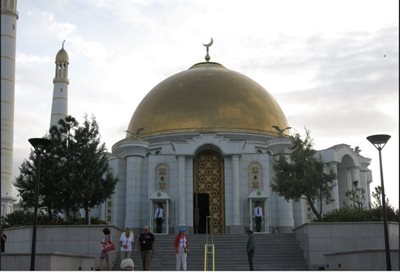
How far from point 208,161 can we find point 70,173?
40.6 feet

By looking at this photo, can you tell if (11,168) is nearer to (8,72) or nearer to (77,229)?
(8,72)

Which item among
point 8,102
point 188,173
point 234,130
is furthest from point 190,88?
point 8,102

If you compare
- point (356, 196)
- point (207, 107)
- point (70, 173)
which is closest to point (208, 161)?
point (207, 107)

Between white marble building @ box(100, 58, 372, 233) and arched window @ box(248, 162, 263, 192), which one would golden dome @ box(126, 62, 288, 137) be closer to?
white marble building @ box(100, 58, 372, 233)

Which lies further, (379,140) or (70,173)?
(70,173)

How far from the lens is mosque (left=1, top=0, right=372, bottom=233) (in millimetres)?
31469

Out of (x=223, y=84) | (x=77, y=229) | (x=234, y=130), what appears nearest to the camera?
(x=77, y=229)

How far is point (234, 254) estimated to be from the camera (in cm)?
2141

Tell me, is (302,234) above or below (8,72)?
below

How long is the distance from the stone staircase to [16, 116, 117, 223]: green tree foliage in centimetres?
321

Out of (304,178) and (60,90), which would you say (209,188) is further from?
(60,90)

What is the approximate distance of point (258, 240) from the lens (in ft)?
76.2

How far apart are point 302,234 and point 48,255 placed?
1060 cm

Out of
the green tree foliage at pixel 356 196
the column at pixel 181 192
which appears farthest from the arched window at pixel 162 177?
the green tree foliage at pixel 356 196
